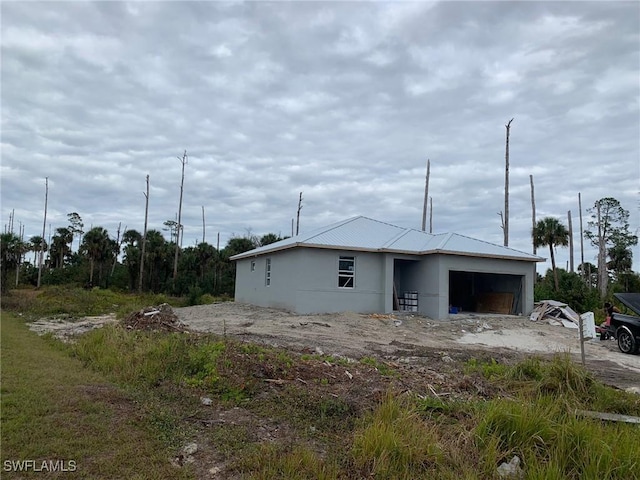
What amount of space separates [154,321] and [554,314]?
15.6 meters

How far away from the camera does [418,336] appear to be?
14594 mm

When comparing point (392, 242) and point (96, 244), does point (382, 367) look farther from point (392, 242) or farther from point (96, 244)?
point (96, 244)

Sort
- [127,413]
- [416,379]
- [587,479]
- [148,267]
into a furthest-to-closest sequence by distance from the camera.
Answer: [148,267] < [416,379] < [127,413] < [587,479]

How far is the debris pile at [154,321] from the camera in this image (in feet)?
40.9

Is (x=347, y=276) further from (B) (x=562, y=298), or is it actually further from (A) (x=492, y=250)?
(B) (x=562, y=298)

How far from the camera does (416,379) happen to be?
7.05 meters

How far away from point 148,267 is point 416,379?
39167 mm

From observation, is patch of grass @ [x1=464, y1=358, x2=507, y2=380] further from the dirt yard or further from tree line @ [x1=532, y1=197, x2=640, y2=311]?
tree line @ [x1=532, y1=197, x2=640, y2=311]

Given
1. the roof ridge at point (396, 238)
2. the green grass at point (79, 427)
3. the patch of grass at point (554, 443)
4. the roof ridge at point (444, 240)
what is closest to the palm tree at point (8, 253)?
the roof ridge at point (396, 238)

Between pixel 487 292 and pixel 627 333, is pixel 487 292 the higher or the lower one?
the higher one

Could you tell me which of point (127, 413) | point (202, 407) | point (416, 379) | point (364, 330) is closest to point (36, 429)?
point (127, 413)

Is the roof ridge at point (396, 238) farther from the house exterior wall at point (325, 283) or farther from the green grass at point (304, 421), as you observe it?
the green grass at point (304, 421)

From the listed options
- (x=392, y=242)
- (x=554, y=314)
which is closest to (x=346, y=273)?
(x=392, y=242)

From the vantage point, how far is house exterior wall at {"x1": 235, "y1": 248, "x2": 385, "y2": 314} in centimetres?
1912
